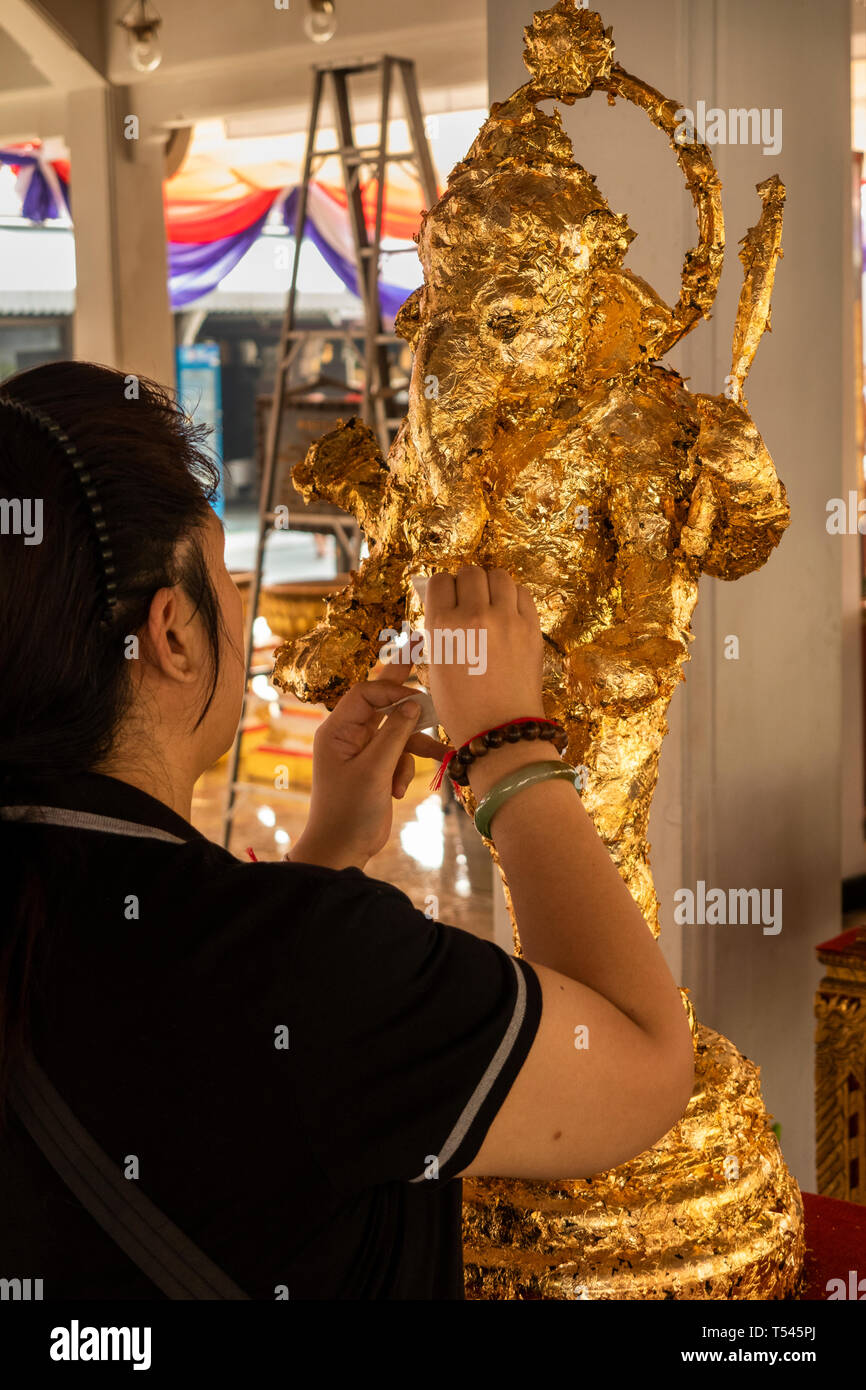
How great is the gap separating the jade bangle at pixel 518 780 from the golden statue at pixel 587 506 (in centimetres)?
17

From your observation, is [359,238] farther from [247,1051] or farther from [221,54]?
[247,1051]

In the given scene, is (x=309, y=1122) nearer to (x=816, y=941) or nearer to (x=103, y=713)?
(x=103, y=713)

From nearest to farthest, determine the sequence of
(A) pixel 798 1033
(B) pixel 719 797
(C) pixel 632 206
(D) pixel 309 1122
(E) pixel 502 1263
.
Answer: (D) pixel 309 1122 → (E) pixel 502 1263 → (C) pixel 632 206 → (B) pixel 719 797 → (A) pixel 798 1033

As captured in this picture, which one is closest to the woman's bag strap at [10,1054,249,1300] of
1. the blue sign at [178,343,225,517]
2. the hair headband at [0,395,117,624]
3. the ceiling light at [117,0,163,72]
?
the hair headband at [0,395,117,624]

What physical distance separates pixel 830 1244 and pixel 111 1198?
0.68 m

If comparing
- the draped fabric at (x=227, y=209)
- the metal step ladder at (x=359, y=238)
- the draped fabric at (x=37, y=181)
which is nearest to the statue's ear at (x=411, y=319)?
the metal step ladder at (x=359, y=238)

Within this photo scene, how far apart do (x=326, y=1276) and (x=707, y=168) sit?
0.78m

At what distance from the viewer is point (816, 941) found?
73.1 inches

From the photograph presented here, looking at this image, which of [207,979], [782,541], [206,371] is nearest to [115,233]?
[782,541]

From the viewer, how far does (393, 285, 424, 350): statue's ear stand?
99 cm

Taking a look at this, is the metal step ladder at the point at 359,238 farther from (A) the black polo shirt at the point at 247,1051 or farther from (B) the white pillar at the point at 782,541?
(A) the black polo shirt at the point at 247,1051

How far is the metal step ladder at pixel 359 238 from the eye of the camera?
3.30m

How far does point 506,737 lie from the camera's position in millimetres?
769
